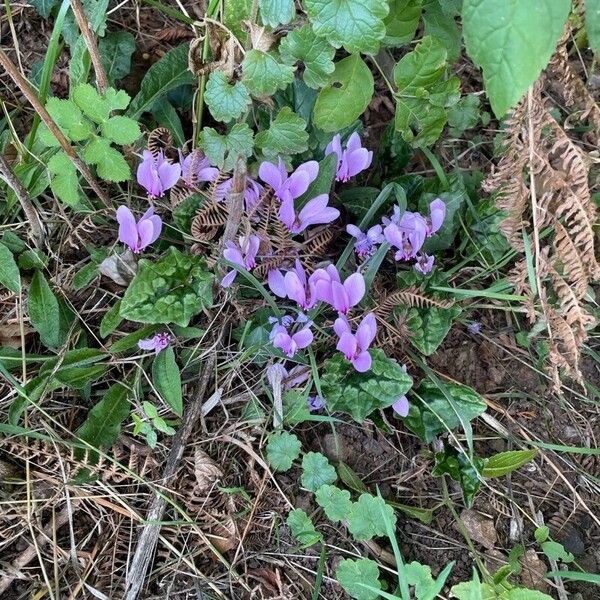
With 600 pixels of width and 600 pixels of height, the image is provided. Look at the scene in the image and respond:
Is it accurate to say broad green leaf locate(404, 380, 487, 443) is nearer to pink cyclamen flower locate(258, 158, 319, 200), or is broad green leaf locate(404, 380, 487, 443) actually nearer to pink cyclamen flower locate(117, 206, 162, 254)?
pink cyclamen flower locate(258, 158, 319, 200)

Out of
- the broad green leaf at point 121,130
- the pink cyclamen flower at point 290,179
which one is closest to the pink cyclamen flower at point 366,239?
the pink cyclamen flower at point 290,179

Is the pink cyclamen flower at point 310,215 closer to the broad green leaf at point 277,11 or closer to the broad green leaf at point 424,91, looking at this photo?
the broad green leaf at point 424,91

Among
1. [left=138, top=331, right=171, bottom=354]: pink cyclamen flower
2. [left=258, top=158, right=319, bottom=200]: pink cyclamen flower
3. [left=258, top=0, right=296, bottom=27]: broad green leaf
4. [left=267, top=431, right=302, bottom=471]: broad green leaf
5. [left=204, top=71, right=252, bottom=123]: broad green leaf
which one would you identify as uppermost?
[left=258, top=0, right=296, bottom=27]: broad green leaf

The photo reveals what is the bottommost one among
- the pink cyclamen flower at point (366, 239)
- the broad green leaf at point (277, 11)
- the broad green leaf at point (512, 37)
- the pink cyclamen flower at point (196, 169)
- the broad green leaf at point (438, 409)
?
the broad green leaf at point (438, 409)

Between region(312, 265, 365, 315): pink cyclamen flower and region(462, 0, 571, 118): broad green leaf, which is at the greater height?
region(462, 0, 571, 118): broad green leaf

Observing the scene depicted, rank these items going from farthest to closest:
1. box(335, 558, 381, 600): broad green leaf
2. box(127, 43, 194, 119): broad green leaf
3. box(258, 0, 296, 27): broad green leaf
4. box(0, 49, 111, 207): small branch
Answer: box(127, 43, 194, 119): broad green leaf
box(335, 558, 381, 600): broad green leaf
box(0, 49, 111, 207): small branch
box(258, 0, 296, 27): broad green leaf

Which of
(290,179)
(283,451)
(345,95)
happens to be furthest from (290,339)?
(345,95)

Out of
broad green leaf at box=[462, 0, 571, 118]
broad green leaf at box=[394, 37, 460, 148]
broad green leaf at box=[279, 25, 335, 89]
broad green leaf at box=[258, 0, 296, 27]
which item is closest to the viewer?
broad green leaf at box=[462, 0, 571, 118]

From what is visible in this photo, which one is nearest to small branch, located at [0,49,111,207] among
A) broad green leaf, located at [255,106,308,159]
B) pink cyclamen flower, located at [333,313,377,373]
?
broad green leaf, located at [255,106,308,159]
